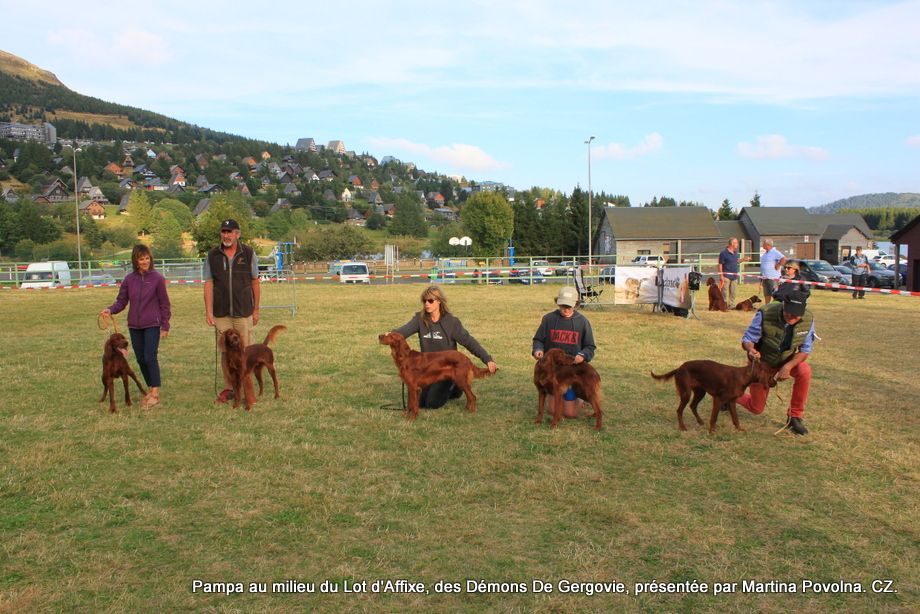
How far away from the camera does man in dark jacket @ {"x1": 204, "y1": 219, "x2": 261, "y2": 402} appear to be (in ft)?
23.2

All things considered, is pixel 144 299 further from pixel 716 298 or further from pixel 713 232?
→ pixel 713 232

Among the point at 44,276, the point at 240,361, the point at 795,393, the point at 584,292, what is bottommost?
the point at 795,393

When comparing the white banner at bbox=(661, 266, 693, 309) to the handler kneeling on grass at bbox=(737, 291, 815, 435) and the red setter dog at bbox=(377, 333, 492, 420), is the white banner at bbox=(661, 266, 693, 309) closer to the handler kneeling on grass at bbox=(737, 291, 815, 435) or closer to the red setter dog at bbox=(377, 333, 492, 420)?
the handler kneeling on grass at bbox=(737, 291, 815, 435)

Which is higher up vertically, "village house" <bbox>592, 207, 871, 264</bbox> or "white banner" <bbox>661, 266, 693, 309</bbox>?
"village house" <bbox>592, 207, 871, 264</bbox>

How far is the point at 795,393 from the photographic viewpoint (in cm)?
616

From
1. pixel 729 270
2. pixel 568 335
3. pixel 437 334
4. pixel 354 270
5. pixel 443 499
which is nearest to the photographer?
pixel 443 499

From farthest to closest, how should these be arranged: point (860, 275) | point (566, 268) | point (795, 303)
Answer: point (566, 268) → point (860, 275) → point (795, 303)

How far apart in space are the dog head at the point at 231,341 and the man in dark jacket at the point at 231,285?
0.73 feet

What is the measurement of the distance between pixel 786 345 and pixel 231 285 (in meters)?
5.50

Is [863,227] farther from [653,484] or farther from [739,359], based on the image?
[653,484]

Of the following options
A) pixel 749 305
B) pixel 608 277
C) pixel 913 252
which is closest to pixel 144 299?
pixel 749 305

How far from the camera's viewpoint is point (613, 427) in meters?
6.42

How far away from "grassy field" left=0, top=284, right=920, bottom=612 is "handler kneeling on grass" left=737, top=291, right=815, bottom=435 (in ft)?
1.01

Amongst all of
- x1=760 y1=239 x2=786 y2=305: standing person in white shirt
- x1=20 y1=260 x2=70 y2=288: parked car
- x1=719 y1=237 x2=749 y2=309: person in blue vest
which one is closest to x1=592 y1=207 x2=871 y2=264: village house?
x1=719 y1=237 x2=749 y2=309: person in blue vest
